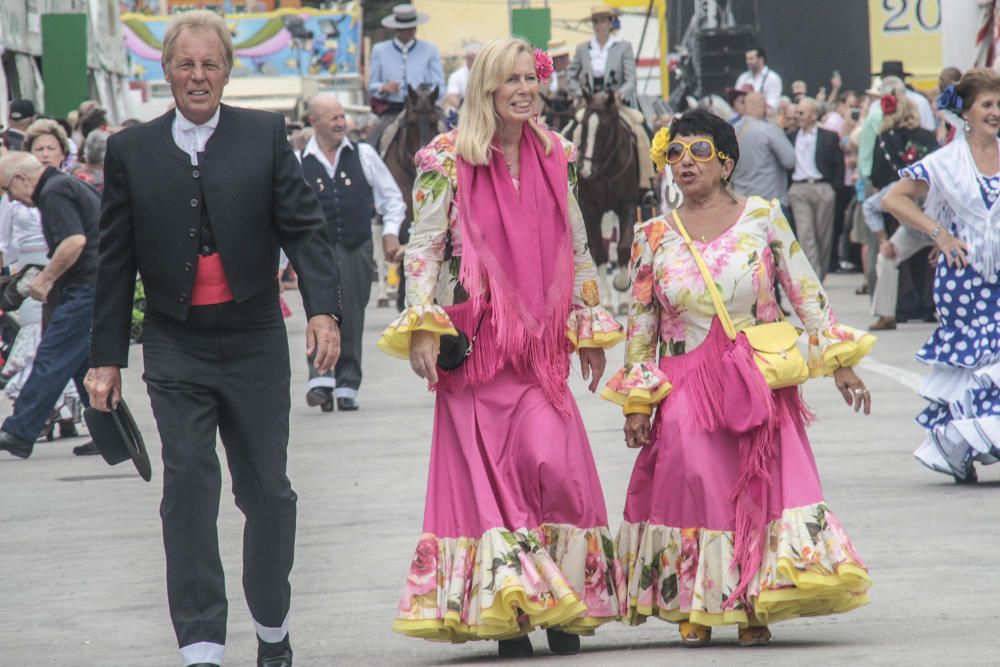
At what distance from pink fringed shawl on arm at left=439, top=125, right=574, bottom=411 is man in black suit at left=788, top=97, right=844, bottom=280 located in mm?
14902

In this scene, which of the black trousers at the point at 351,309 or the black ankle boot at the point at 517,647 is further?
the black trousers at the point at 351,309

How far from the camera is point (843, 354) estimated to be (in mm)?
6531

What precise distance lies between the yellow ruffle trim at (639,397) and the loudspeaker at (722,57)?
20798mm

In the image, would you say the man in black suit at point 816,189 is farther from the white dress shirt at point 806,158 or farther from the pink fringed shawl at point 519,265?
the pink fringed shawl at point 519,265

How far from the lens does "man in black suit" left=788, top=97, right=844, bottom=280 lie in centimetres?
2153

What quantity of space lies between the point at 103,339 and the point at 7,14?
18.5 meters

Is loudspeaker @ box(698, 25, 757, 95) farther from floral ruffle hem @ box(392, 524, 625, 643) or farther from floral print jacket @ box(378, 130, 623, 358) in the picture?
floral ruffle hem @ box(392, 524, 625, 643)

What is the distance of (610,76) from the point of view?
22391mm

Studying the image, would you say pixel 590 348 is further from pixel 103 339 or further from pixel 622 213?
pixel 622 213

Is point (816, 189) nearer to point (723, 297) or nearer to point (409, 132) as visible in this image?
point (409, 132)

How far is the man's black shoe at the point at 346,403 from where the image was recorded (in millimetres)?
14148

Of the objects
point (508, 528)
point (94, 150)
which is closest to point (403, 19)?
point (94, 150)

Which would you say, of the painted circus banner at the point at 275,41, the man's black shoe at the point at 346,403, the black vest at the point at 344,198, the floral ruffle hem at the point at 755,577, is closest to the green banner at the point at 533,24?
the black vest at the point at 344,198

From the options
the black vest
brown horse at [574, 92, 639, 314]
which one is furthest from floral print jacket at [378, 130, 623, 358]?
brown horse at [574, 92, 639, 314]
